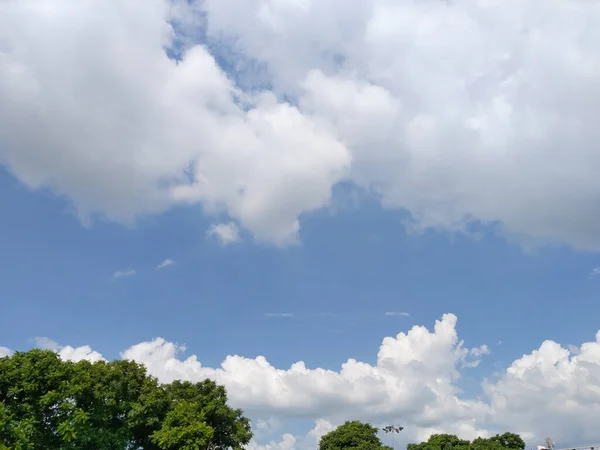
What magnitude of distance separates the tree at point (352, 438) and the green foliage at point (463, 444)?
13.5 metres

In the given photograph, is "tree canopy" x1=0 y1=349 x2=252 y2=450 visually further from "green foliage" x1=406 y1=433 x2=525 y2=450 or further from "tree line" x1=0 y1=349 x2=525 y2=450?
"green foliage" x1=406 y1=433 x2=525 y2=450

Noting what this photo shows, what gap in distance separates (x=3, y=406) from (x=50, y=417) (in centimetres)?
588

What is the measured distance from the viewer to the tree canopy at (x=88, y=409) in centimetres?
4584

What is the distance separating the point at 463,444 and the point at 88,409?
78.5 meters

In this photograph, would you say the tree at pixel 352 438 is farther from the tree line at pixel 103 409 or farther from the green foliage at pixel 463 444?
the tree line at pixel 103 409

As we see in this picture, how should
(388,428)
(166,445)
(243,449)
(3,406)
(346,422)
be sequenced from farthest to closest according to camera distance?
(388,428)
(346,422)
(243,449)
(166,445)
(3,406)

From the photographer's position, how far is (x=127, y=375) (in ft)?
186

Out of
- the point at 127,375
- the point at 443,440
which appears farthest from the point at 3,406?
the point at 443,440

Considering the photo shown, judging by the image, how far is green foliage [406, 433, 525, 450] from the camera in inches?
4006

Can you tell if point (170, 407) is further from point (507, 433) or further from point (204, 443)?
point (507, 433)

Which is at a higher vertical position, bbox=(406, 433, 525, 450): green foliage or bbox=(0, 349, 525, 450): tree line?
bbox=(406, 433, 525, 450): green foliage

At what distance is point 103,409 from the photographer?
5156cm

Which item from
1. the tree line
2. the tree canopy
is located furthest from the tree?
the tree canopy

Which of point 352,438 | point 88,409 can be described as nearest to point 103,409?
point 88,409
